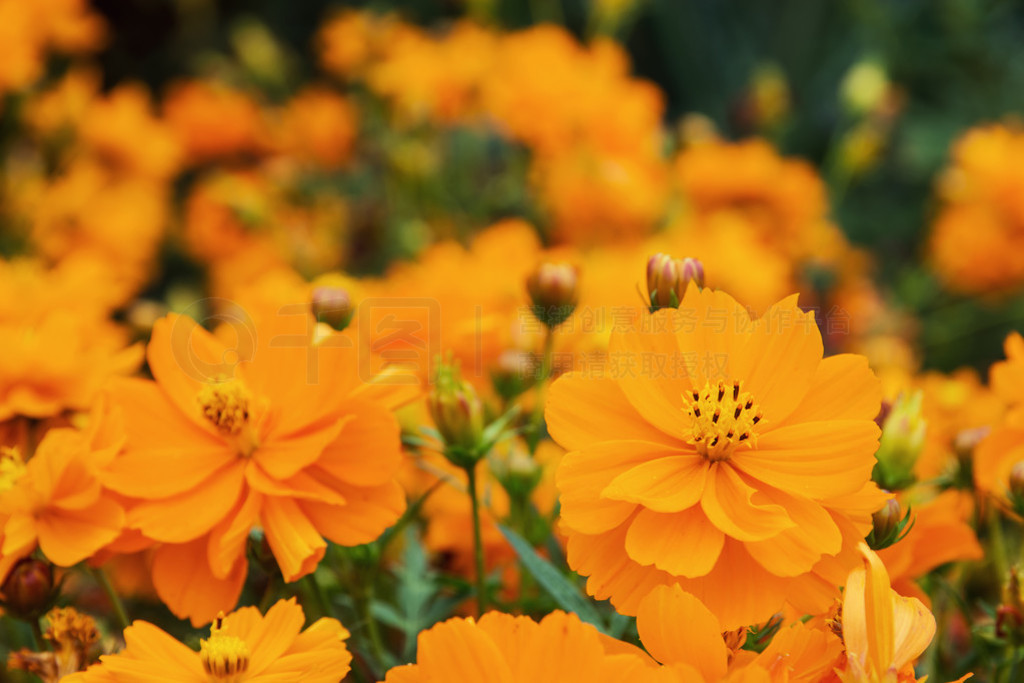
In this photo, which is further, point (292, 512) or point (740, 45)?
point (740, 45)

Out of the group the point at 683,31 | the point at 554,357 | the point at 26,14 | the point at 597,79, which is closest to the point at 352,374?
the point at 554,357

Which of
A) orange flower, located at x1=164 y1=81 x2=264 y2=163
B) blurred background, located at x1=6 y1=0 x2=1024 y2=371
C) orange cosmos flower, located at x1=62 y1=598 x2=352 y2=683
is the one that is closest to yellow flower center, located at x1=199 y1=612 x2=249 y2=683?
orange cosmos flower, located at x1=62 y1=598 x2=352 y2=683

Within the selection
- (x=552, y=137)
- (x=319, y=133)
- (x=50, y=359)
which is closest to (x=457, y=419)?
(x=50, y=359)

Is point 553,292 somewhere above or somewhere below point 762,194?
below

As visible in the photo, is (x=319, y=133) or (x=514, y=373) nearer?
(x=514, y=373)

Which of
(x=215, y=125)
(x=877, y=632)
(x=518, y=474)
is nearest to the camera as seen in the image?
(x=877, y=632)

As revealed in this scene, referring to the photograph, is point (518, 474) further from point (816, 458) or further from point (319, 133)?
point (319, 133)

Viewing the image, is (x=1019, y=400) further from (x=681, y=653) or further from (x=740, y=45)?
(x=740, y=45)
